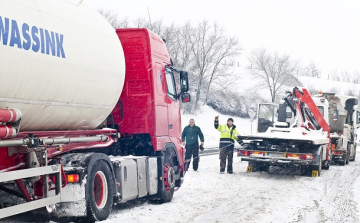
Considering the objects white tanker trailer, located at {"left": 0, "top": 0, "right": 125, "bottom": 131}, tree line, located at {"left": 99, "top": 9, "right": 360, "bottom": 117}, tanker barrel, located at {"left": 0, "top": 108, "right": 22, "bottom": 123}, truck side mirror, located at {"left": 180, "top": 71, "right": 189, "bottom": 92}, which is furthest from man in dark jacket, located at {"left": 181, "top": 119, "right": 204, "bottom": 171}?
tree line, located at {"left": 99, "top": 9, "right": 360, "bottom": 117}

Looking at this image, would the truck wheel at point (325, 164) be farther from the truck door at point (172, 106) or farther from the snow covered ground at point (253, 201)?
the truck door at point (172, 106)

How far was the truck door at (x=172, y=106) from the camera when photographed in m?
10.6

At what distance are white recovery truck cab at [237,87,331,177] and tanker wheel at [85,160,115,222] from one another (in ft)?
26.6

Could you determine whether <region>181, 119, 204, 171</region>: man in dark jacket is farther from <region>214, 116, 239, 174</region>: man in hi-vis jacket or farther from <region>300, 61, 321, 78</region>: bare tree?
<region>300, 61, 321, 78</region>: bare tree

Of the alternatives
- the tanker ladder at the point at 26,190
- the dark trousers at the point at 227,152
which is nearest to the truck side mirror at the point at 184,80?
the tanker ladder at the point at 26,190

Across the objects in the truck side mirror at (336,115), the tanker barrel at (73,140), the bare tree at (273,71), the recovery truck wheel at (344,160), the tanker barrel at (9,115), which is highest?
the bare tree at (273,71)

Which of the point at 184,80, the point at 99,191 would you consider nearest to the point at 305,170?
the point at 184,80

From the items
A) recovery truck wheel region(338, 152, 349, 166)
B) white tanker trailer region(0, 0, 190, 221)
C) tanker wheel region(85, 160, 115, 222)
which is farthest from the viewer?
recovery truck wheel region(338, 152, 349, 166)

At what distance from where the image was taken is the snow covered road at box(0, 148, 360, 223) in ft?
28.5

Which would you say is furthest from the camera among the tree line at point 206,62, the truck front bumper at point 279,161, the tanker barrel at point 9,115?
the tree line at point 206,62

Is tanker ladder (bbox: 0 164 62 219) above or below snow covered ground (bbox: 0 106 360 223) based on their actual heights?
above

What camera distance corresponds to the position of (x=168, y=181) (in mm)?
10344

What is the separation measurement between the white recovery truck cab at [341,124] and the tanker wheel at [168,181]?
31.3 ft

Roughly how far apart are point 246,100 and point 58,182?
52.4 m
